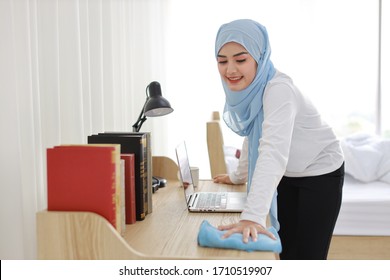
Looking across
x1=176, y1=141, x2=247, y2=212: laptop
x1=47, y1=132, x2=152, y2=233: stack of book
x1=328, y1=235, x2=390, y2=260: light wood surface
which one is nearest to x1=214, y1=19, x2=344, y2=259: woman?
x1=176, y1=141, x2=247, y2=212: laptop

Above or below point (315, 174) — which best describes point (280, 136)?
above

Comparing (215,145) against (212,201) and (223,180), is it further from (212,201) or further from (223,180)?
(212,201)

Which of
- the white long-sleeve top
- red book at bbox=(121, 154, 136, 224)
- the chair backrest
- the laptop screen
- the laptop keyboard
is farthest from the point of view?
the chair backrest

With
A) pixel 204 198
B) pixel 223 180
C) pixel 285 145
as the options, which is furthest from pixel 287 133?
pixel 223 180

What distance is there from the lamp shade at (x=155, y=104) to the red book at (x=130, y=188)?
406 millimetres

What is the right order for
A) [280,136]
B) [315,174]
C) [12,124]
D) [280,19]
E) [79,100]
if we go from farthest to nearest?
[280,19] < [79,100] < [315,174] < [12,124] < [280,136]

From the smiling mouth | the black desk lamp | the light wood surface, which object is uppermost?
the smiling mouth

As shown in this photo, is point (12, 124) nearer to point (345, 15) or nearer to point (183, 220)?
point (183, 220)

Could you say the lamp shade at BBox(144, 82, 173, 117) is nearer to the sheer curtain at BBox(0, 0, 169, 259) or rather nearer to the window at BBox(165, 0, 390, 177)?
the sheer curtain at BBox(0, 0, 169, 259)

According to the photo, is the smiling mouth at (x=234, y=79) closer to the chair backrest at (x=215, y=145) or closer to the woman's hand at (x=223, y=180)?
the woman's hand at (x=223, y=180)

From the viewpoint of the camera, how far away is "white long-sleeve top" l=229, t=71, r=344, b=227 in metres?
1.27
